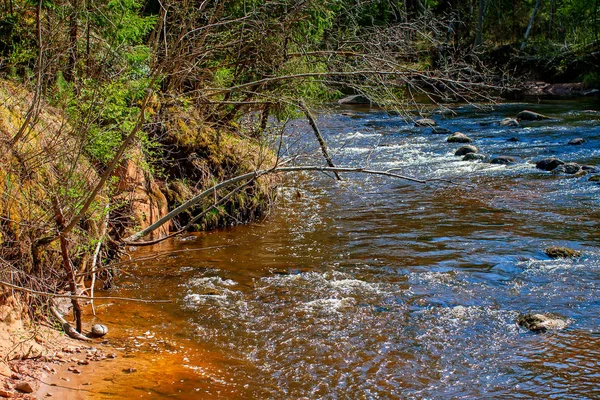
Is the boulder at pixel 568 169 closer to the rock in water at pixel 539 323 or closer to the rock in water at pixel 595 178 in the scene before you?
the rock in water at pixel 595 178

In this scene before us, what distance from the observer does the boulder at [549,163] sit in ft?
48.8

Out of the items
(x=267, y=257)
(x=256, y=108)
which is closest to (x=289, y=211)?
(x=256, y=108)

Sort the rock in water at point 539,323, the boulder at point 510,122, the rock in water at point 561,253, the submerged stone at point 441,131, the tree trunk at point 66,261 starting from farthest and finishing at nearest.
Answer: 1. the boulder at point 510,122
2. the submerged stone at point 441,131
3. the rock in water at point 561,253
4. the rock in water at point 539,323
5. the tree trunk at point 66,261

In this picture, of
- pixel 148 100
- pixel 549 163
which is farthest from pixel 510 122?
pixel 148 100

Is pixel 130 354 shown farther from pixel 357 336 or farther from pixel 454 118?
pixel 454 118

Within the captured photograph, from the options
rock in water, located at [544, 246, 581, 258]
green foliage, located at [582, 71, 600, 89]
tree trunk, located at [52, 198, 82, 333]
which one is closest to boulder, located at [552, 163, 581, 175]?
rock in water, located at [544, 246, 581, 258]

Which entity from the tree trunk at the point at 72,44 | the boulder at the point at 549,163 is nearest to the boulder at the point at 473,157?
the boulder at the point at 549,163

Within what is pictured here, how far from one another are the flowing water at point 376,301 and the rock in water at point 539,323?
0.37ft

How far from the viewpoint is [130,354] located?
5770mm

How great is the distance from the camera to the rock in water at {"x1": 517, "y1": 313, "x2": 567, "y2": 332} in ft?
22.2

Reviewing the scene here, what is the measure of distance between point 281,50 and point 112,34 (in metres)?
3.04

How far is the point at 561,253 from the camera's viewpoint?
29.5 ft

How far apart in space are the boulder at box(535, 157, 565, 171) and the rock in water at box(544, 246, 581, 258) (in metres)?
6.25

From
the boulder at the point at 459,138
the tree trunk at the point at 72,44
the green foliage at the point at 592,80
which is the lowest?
the boulder at the point at 459,138
